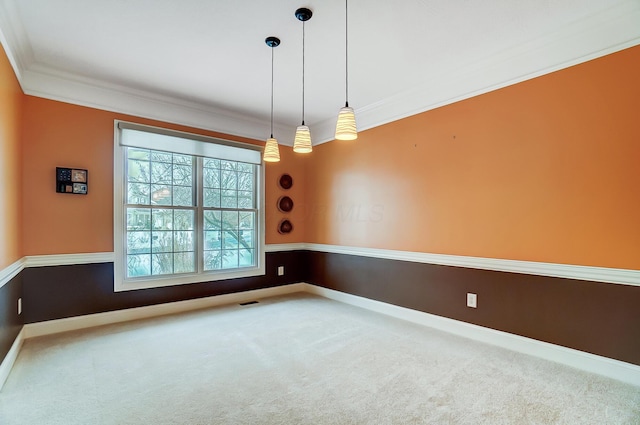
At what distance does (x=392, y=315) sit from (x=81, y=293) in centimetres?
351

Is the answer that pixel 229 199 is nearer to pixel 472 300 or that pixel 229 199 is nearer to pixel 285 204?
pixel 285 204

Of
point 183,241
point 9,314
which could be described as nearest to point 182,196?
point 183,241

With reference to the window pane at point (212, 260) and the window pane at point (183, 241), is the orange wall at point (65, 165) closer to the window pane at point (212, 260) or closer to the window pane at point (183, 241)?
the window pane at point (183, 241)

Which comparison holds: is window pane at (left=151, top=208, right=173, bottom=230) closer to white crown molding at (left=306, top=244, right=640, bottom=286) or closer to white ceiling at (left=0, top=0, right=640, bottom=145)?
white ceiling at (left=0, top=0, right=640, bottom=145)

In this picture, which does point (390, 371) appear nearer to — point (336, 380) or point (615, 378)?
point (336, 380)

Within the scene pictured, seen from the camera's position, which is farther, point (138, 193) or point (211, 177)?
point (211, 177)

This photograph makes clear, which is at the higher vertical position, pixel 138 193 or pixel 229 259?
pixel 138 193

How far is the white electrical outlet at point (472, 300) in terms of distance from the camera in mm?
3033

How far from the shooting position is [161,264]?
12.6ft

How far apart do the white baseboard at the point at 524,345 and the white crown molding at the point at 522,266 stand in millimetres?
584

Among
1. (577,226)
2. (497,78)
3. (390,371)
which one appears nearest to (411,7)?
(497,78)

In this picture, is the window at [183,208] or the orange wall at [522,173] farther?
the window at [183,208]

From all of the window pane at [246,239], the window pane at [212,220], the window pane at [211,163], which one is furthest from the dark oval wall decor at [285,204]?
the window pane at [211,163]

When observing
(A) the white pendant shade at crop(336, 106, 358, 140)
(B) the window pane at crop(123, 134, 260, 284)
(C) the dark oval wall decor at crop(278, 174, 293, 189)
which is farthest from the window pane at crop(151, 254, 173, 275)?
(A) the white pendant shade at crop(336, 106, 358, 140)
